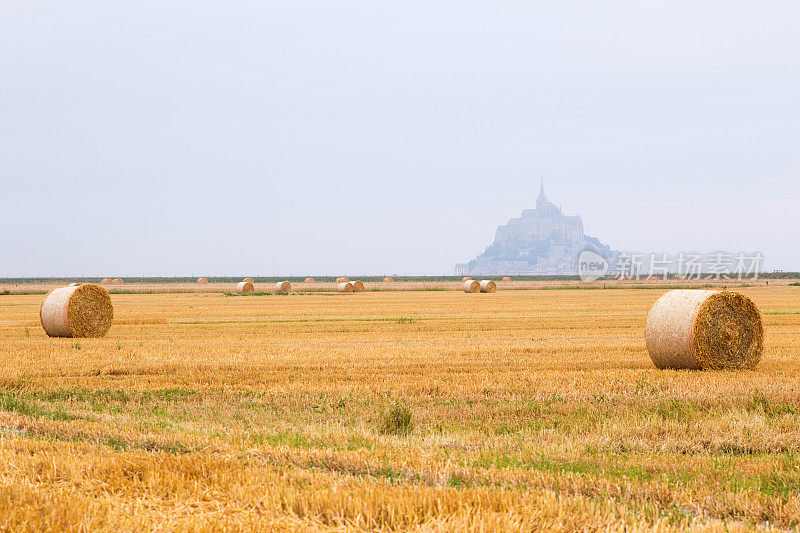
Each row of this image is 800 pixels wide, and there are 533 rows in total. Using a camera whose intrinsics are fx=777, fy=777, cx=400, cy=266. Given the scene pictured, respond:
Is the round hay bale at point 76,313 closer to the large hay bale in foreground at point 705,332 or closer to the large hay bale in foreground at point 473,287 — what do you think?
the large hay bale in foreground at point 705,332

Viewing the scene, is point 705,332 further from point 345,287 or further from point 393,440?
point 345,287

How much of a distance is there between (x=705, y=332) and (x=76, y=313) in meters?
18.5

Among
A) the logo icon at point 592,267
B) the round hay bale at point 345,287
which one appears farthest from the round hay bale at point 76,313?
the logo icon at point 592,267

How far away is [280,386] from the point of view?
12766 mm

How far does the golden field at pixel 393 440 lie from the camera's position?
5258 millimetres

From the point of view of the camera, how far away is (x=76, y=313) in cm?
2430

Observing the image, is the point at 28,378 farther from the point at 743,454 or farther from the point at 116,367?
the point at 743,454

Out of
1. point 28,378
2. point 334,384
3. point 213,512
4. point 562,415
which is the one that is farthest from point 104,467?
point 28,378

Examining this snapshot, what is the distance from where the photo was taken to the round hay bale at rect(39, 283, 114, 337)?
79.2 ft

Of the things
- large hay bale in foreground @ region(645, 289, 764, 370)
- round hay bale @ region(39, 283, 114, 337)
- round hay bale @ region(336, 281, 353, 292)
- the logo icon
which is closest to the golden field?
large hay bale in foreground @ region(645, 289, 764, 370)

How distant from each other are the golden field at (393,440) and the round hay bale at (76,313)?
5601 mm

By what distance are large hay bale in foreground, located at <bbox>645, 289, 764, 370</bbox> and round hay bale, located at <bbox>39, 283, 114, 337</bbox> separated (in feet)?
55.7

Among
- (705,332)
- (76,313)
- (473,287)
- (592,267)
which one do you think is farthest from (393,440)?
(592,267)

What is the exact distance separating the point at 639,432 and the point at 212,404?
5.99 m
